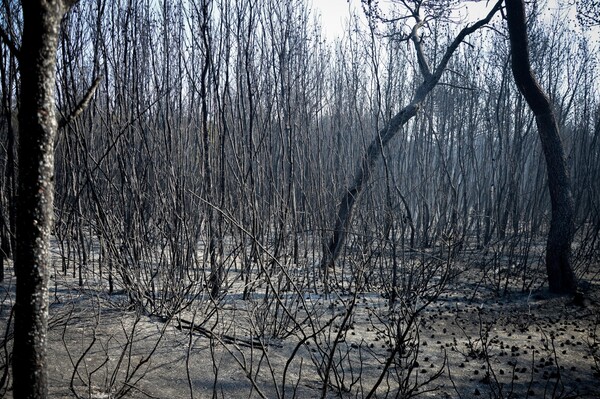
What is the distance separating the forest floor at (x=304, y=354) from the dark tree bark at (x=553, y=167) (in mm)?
455

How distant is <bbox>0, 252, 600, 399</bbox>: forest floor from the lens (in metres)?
2.56

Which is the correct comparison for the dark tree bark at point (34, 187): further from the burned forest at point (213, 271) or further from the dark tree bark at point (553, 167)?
the dark tree bark at point (553, 167)

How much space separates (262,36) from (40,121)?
4.16m

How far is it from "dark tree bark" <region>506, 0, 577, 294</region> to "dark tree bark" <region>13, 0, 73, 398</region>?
563cm

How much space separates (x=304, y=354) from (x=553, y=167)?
3993 mm

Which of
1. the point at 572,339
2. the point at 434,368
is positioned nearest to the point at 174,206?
the point at 434,368

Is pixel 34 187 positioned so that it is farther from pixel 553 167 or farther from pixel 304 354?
pixel 553 167

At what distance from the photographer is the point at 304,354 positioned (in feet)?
11.8

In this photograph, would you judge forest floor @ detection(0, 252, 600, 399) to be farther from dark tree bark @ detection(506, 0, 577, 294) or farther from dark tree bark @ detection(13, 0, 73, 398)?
dark tree bark @ detection(13, 0, 73, 398)

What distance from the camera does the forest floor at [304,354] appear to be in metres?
2.56

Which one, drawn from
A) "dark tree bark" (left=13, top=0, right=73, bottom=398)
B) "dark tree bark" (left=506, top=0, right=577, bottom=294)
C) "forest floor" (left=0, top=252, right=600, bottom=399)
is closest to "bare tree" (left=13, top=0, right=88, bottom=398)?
"dark tree bark" (left=13, top=0, right=73, bottom=398)

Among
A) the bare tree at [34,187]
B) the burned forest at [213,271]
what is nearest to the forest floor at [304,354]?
the burned forest at [213,271]

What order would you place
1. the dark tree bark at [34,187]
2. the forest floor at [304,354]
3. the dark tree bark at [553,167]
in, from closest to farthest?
the dark tree bark at [34,187] → the forest floor at [304,354] → the dark tree bark at [553,167]

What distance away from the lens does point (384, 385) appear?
10.3 feet
